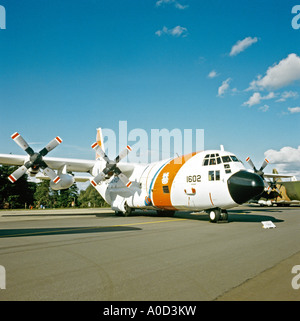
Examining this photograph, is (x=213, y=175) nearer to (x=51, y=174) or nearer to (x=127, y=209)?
(x=127, y=209)

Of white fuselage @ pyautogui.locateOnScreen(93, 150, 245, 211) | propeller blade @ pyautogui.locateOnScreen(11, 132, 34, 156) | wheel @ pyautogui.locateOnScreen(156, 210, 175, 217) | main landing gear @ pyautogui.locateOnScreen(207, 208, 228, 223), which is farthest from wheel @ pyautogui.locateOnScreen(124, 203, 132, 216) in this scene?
main landing gear @ pyautogui.locateOnScreen(207, 208, 228, 223)

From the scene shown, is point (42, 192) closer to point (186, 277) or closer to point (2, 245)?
point (2, 245)

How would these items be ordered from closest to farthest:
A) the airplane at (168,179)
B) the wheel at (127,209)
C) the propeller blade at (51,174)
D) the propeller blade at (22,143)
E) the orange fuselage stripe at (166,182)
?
the airplane at (168,179)
the orange fuselage stripe at (166,182)
the propeller blade at (22,143)
the propeller blade at (51,174)
the wheel at (127,209)

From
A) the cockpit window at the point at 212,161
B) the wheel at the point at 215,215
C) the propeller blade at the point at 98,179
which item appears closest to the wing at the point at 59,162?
the propeller blade at the point at 98,179

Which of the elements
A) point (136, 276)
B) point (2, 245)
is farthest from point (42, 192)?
point (136, 276)

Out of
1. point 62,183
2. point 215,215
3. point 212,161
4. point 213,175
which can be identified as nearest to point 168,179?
point 212,161

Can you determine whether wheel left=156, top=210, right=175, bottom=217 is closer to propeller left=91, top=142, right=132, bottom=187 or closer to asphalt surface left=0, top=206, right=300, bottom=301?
propeller left=91, top=142, right=132, bottom=187

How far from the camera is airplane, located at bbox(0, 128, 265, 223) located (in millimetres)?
13188

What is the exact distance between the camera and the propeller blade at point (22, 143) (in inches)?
673

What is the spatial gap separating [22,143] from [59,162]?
315 cm

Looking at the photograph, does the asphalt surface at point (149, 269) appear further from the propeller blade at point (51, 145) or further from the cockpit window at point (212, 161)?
the propeller blade at point (51, 145)

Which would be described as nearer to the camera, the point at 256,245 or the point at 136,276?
the point at 136,276
